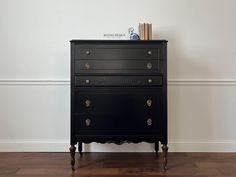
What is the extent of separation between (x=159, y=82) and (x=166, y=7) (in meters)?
1.01

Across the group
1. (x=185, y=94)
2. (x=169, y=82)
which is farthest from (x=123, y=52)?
(x=185, y=94)

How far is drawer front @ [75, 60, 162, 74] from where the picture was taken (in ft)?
8.13

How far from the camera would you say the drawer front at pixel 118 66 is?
97.6 inches

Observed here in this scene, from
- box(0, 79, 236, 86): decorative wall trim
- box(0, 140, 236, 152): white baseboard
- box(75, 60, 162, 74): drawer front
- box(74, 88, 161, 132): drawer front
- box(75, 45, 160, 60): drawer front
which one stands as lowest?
box(0, 140, 236, 152): white baseboard

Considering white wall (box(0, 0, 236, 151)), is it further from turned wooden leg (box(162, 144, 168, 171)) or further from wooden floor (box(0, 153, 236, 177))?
turned wooden leg (box(162, 144, 168, 171))

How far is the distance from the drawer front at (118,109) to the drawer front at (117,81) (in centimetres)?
6

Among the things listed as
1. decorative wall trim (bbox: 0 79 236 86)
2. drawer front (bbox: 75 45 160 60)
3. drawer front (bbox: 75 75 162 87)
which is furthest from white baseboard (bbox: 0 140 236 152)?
drawer front (bbox: 75 45 160 60)

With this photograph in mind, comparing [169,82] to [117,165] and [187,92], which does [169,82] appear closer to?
[187,92]

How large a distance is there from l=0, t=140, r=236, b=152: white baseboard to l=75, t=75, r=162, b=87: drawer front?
2.87ft

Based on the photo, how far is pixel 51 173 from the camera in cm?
241

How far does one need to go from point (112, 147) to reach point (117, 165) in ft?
1.42

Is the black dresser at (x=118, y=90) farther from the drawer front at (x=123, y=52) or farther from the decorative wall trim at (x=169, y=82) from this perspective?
the decorative wall trim at (x=169, y=82)

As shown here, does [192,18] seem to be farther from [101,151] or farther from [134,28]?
[101,151]

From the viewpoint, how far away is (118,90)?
2.50 meters
